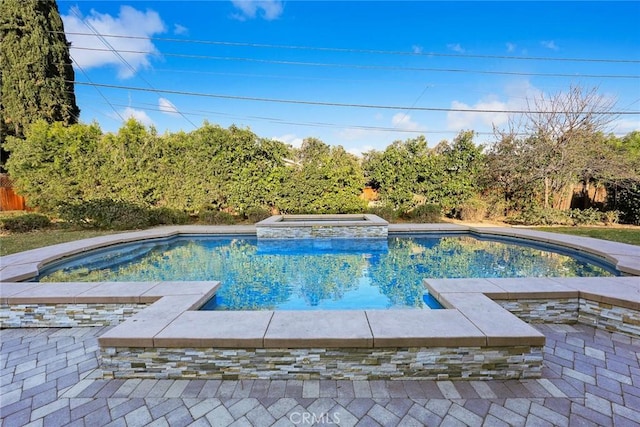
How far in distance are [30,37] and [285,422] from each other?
23.8 meters

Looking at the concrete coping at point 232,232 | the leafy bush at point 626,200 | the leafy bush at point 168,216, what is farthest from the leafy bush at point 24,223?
the leafy bush at point 626,200

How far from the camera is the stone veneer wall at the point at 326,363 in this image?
7.84ft

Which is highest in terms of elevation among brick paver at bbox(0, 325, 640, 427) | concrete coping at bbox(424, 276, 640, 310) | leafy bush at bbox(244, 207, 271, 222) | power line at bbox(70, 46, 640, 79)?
power line at bbox(70, 46, 640, 79)

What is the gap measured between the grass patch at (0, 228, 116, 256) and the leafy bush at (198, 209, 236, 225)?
2933 millimetres

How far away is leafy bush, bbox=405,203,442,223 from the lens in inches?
428

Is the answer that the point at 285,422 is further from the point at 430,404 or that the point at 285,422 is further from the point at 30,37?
the point at 30,37

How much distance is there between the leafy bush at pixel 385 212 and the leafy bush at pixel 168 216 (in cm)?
718

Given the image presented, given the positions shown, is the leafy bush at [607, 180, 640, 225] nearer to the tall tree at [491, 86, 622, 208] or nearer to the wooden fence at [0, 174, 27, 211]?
the tall tree at [491, 86, 622, 208]

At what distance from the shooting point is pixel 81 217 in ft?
31.4

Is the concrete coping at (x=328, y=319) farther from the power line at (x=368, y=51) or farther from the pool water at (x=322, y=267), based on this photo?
the power line at (x=368, y=51)

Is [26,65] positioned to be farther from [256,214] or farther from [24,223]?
[256,214]

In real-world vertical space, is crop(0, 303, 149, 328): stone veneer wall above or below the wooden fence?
below

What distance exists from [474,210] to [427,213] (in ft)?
7.03

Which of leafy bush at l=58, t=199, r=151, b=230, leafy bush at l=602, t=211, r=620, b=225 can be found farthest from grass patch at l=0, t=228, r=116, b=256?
leafy bush at l=602, t=211, r=620, b=225
